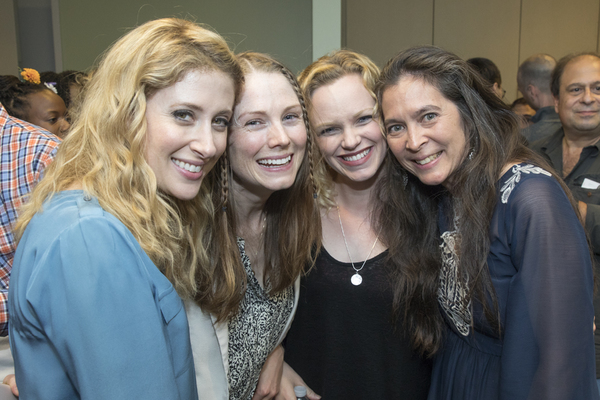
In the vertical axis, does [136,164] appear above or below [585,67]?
below

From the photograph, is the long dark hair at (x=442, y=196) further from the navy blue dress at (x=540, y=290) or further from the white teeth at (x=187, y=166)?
the white teeth at (x=187, y=166)

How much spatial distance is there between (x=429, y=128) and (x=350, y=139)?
13.3 inches

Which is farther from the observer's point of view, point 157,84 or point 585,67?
point 585,67

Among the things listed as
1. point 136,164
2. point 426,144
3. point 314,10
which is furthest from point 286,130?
point 314,10

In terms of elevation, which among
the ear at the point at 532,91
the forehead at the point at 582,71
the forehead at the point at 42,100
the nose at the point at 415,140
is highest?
the forehead at the point at 582,71

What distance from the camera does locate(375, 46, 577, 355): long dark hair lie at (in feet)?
4.61

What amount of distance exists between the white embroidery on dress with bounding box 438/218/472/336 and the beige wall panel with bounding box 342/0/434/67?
396 cm

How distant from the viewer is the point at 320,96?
5.95ft

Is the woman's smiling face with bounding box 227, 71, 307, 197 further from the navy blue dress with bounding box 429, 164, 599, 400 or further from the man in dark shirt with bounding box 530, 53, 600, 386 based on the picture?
the man in dark shirt with bounding box 530, 53, 600, 386

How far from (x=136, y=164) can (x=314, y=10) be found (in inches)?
131

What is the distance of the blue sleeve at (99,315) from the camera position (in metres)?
0.86

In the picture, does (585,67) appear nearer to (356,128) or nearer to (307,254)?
(356,128)

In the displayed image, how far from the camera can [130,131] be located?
1099 mm

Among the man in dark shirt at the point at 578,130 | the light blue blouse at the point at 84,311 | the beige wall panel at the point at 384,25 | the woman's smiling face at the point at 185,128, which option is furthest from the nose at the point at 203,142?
the beige wall panel at the point at 384,25
